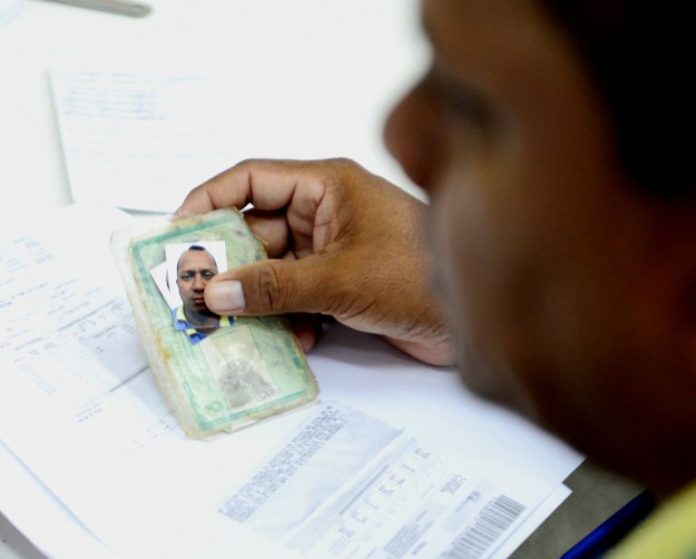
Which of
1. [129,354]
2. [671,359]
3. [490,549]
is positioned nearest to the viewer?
[671,359]

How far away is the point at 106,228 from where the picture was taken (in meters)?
0.96

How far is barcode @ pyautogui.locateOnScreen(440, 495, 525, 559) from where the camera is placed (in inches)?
27.1

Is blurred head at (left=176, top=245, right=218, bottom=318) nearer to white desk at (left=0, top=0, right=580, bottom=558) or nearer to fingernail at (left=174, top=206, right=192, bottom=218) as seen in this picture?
fingernail at (left=174, top=206, right=192, bottom=218)

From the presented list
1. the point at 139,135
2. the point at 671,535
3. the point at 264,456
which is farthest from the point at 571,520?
the point at 139,135

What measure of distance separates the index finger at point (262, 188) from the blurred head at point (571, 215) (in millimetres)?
485

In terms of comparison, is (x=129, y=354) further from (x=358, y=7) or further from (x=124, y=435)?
(x=358, y=7)

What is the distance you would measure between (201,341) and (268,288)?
0.07 meters

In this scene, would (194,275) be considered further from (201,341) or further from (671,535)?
(671,535)

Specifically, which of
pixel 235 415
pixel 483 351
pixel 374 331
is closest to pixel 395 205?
pixel 374 331

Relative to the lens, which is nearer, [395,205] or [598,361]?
[598,361]

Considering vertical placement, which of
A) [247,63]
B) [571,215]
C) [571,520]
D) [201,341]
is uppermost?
[571,215]

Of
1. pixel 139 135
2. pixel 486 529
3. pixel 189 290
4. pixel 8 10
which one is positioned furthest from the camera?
pixel 8 10

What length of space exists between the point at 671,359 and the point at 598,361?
3 cm

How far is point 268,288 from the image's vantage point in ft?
2.63
